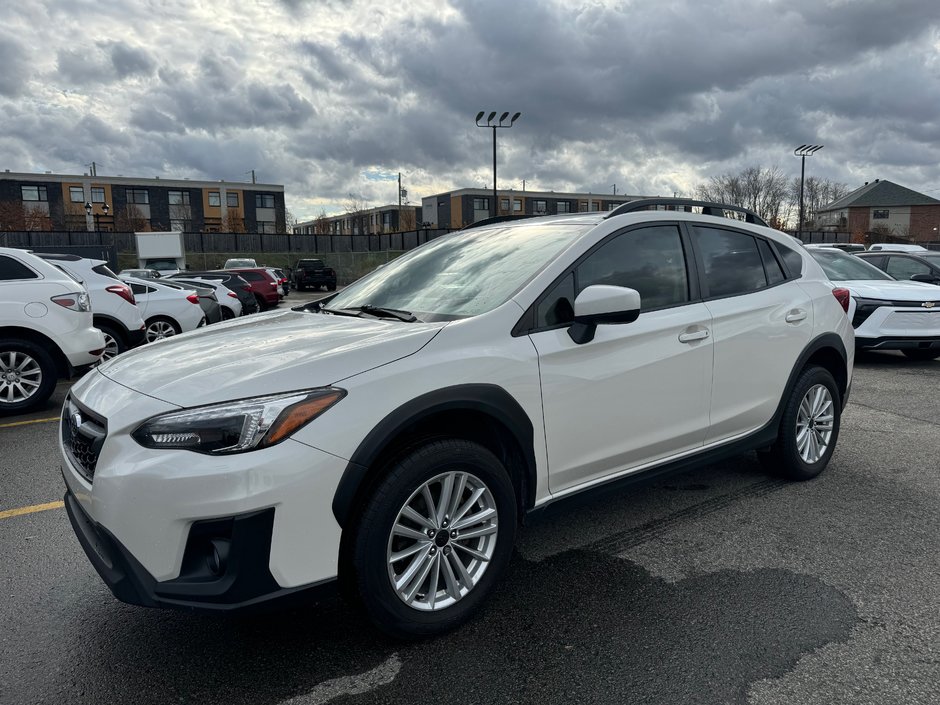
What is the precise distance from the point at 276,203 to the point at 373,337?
7909 centimetres

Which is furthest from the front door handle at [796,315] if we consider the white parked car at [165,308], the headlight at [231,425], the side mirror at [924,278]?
the white parked car at [165,308]

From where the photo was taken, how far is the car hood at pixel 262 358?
92.7 inches

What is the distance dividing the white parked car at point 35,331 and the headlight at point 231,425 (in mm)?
5602

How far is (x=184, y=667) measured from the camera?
2.51 meters

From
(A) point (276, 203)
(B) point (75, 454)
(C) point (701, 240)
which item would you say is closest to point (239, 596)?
(B) point (75, 454)

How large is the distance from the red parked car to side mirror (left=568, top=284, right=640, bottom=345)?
19845 millimetres

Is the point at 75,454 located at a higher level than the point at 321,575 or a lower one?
higher

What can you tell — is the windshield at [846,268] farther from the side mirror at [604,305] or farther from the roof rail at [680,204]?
the side mirror at [604,305]

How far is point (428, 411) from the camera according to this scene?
8.29ft

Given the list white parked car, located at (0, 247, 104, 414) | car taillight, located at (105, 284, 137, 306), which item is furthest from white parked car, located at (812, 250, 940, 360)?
car taillight, located at (105, 284, 137, 306)

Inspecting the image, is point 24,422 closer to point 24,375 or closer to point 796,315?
point 24,375

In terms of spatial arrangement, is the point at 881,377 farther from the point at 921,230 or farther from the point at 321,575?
the point at 921,230

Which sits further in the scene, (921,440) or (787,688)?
(921,440)

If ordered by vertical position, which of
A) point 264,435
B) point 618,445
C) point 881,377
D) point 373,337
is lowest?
point 881,377
